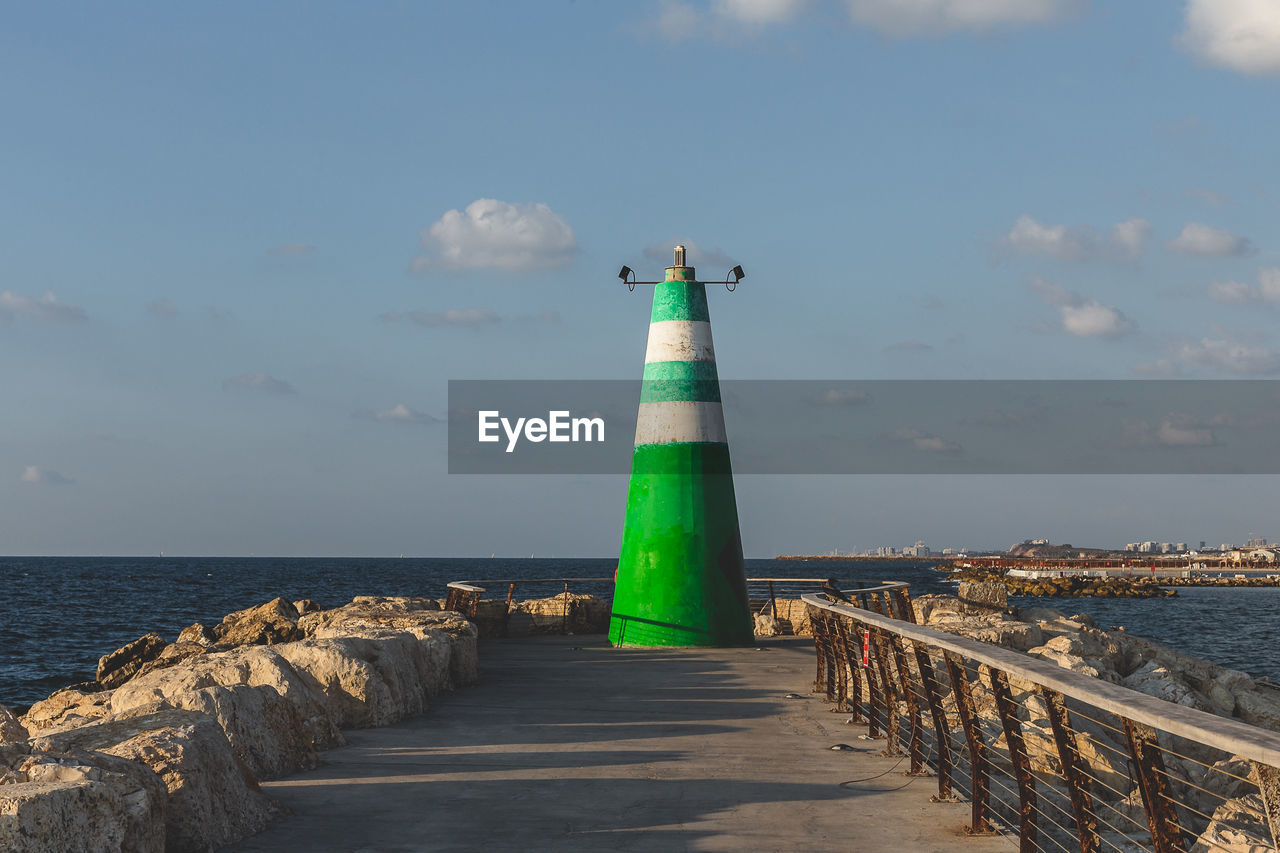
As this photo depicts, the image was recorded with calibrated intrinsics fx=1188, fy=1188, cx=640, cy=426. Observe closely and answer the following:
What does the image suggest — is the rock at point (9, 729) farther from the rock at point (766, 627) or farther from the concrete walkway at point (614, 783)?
the rock at point (766, 627)

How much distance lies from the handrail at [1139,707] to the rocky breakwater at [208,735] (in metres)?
3.64

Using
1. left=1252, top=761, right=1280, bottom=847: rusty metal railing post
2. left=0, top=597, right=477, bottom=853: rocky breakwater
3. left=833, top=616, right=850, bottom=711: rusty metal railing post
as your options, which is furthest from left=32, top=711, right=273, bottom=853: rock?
left=833, top=616, right=850, bottom=711: rusty metal railing post

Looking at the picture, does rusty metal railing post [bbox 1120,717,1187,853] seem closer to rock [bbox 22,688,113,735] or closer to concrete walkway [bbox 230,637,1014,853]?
concrete walkway [bbox 230,637,1014,853]

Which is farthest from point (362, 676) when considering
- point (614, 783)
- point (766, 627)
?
point (766, 627)

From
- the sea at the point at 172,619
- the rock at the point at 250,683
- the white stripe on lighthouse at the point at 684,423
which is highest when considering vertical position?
the white stripe on lighthouse at the point at 684,423

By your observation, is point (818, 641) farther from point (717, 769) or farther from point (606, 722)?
point (717, 769)

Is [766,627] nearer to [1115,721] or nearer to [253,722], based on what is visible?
[1115,721]

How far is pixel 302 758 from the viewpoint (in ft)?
24.2

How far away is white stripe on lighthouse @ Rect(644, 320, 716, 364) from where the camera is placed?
15.6 meters

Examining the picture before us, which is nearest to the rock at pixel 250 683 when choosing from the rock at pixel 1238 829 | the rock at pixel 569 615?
the rock at pixel 1238 829

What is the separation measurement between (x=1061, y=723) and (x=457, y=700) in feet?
22.1

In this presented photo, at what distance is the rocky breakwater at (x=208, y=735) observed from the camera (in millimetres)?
4520

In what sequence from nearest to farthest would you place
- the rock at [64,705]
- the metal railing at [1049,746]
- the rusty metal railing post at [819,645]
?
the metal railing at [1049,746] → the rock at [64,705] → the rusty metal railing post at [819,645]

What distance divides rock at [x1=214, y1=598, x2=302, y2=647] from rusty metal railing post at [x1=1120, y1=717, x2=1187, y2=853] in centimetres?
1474
